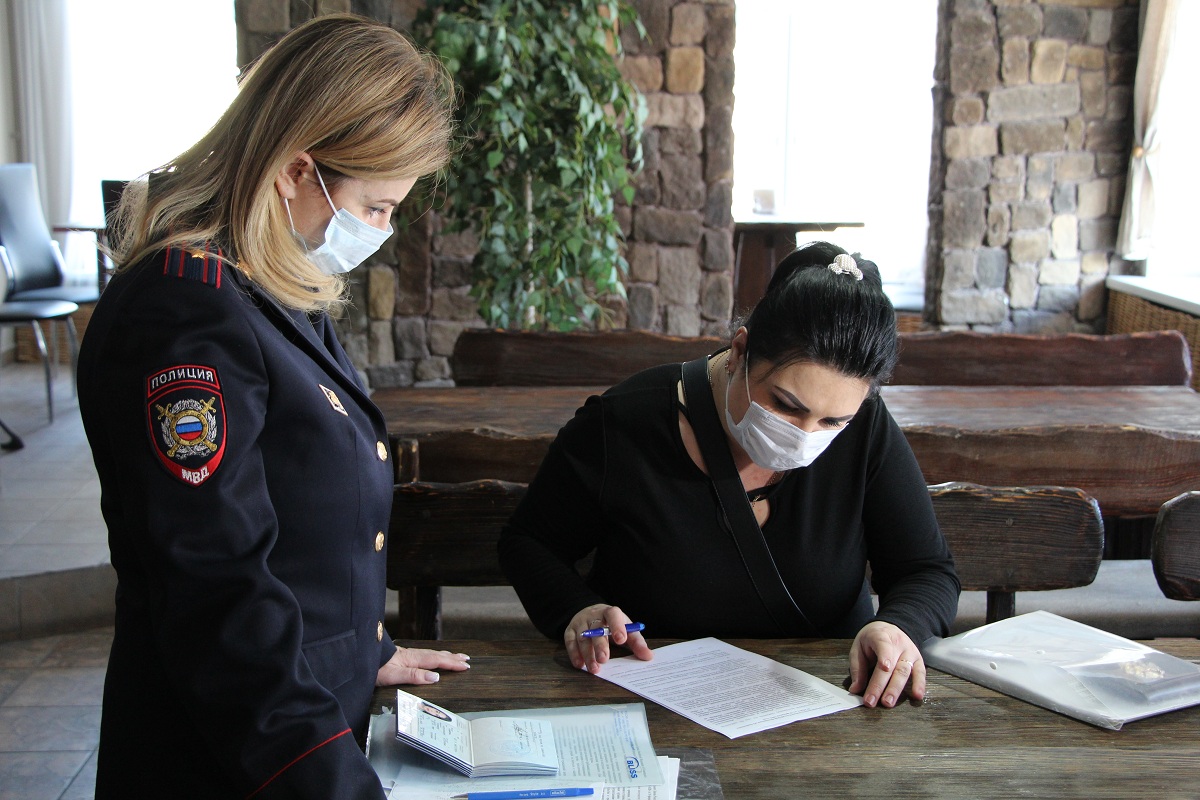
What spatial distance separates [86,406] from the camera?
38.7 inches

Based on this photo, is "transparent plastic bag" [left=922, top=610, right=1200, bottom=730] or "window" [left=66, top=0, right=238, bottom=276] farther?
"window" [left=66, top=0, right=238, bottom=276]

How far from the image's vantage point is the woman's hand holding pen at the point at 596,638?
1.39 meters

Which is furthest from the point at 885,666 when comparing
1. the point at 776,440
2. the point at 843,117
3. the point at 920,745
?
the point at 843,117

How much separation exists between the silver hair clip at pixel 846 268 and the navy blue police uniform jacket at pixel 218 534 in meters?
0.76

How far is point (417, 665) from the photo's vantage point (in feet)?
4.50

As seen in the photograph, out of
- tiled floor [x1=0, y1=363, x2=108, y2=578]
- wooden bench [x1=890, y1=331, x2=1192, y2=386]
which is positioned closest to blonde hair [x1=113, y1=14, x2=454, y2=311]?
wooden bench [x1=890, y1=331, x2=1192, y2=386]

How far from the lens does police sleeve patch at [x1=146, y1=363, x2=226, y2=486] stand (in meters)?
0.92

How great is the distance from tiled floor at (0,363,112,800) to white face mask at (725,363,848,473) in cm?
180

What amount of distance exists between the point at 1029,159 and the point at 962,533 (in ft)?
15.5

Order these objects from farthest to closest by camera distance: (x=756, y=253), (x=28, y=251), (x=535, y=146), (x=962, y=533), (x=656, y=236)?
(x=756, y=253)
(x=28, y=251)
(x=656, y=236)
(x=535, y=146)
(x=962, y=533)

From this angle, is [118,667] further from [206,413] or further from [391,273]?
[391,273]

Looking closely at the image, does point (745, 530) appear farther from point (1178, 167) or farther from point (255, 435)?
point (1178, 167)

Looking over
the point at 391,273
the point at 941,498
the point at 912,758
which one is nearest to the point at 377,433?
the point at 912,758

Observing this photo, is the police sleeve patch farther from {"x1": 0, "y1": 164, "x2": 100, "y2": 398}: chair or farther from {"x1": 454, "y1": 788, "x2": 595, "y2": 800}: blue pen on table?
{"x1": 0, "y1": 164, "x2": 100, "y2": 398}: chair
